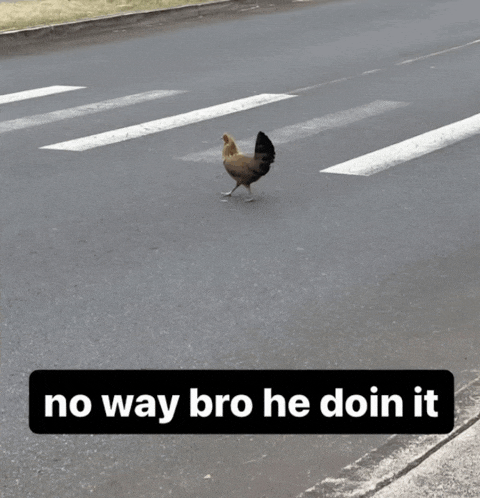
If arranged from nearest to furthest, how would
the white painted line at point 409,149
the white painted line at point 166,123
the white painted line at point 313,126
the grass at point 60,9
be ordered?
1. the white painted line at point 409,149
2. the white painted line at point 313,126
3. the white painted line at point 166,123
4. the grass at point 60,9

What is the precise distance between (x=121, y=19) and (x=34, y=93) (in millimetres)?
6025

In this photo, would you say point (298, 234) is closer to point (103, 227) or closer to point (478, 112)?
point (103, 227)

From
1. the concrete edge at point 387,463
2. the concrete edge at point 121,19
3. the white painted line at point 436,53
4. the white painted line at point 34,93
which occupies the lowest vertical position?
the white painted line at point 436,53

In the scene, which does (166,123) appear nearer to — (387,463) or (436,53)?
(436,53)

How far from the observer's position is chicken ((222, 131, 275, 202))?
8352mm

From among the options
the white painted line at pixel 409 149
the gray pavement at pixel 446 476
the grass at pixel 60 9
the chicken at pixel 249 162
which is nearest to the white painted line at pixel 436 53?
the white painted line at pixel 409 149

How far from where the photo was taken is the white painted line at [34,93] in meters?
13.2

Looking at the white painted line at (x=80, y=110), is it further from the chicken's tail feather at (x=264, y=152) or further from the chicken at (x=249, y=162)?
the chicken's tail feather at (x=264, y=152)

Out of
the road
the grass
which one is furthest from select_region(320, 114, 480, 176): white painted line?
the grass

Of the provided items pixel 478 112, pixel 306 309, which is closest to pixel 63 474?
pixel 306 309

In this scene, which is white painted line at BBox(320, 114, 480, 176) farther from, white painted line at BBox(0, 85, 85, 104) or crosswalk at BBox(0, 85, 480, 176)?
white painted line at BBox(0, 85, 85, 104)

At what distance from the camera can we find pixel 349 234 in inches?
311

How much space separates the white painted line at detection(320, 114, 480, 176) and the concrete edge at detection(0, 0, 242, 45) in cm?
832

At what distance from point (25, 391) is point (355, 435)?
159 cm
